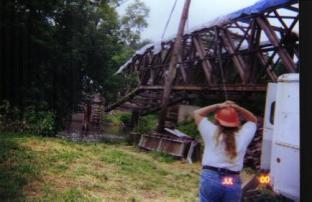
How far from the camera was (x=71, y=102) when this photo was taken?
2450 centimetres

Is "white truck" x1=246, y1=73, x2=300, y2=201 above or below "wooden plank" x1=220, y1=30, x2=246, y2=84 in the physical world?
below

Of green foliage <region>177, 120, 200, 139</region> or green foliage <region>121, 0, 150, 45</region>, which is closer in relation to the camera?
green foliage <region>177, 120, 200, 139</region>

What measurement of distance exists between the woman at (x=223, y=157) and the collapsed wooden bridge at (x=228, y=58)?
8559 mm

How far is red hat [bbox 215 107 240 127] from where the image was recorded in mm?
4641

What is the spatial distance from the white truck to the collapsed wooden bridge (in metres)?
5.87

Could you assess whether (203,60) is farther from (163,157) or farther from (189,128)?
(163,157)

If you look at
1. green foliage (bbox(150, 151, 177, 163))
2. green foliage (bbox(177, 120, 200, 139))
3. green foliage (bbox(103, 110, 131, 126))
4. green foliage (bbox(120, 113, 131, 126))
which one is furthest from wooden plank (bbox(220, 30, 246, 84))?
green foliage (bbox(120, 113, 131, 126))

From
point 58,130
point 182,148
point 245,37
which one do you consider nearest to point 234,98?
point 245,37

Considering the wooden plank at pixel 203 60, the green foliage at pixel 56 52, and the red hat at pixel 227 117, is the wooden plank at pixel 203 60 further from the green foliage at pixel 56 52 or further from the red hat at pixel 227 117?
the red hat at pixel 227 117

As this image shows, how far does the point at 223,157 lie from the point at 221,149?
83 mm

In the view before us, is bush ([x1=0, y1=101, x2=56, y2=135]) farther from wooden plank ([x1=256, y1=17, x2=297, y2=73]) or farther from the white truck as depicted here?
the white truck

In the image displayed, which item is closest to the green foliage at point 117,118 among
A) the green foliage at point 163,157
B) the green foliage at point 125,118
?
the green foliage at point 125,118

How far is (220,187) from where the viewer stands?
4.54 m
